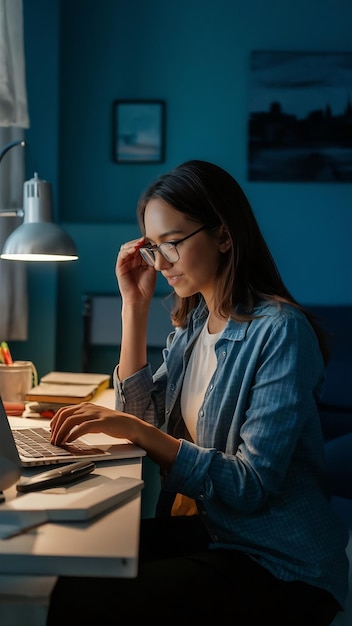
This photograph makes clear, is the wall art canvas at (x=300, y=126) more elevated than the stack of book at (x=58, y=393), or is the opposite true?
the wall art canvas at (x=300, y=126)

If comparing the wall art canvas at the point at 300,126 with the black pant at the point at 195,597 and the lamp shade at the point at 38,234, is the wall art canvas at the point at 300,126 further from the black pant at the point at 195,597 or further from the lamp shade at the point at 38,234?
the black pant at the point at 195,597

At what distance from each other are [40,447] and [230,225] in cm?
53

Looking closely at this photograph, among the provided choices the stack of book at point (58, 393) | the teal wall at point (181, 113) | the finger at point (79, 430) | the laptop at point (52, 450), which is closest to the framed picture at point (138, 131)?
the teal wall at point (181, 113)

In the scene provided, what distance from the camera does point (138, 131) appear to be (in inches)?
119

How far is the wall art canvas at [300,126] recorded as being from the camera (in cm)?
302

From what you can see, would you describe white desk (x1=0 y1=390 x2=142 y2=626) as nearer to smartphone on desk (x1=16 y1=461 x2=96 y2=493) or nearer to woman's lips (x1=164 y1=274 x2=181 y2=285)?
smartphone on desk (x1=16 y1=461 x2=96 y2=493)

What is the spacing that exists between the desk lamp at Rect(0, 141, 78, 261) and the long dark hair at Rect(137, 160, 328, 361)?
0.38 m

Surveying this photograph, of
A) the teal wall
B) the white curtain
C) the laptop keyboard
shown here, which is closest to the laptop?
the laptop keyboard

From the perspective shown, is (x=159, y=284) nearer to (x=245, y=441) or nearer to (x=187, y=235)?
(x=187, y=235)

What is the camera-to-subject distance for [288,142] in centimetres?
304

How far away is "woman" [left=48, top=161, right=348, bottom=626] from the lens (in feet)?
3.58

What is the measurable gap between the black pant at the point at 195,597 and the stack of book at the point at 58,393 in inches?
28.1

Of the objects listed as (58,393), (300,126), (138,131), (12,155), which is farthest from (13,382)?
(300,126)

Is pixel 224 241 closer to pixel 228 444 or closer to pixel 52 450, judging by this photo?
pixel 228 444
